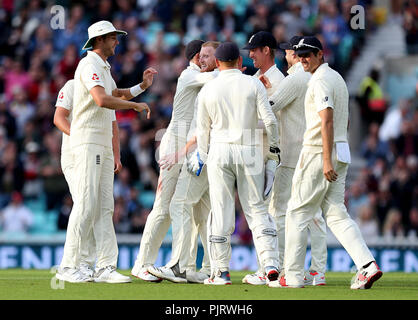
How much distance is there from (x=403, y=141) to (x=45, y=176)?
6.60 metres

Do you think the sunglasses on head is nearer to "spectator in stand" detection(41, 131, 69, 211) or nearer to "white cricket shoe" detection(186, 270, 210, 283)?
"white cricket shoe" detection(186, 270, 210, 283)

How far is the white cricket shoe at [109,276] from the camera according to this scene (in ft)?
34.3

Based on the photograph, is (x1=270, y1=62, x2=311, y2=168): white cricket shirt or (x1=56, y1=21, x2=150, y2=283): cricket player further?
(x1=270, y1=62, x2=311, y2=168): white cricket shirt

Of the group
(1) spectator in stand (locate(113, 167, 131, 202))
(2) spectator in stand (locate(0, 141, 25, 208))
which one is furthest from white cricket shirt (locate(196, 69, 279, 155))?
(2) spectator in stand (locate(0, 141, 25, 208))

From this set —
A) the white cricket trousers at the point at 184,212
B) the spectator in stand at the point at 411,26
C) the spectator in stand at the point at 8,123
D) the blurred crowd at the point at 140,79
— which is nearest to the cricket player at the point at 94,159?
the white cricket trousers at the point at 184,212

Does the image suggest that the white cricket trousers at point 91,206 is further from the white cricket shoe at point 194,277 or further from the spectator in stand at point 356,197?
the spectator in stand at point 356,197

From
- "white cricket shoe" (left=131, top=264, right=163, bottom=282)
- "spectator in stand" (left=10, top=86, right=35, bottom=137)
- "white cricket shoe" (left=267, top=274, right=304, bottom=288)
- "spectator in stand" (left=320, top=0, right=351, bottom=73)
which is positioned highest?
"spectator in stand" (left=320, top=0, right=351, bottom=73)

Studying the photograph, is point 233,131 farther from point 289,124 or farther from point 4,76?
point 4,76

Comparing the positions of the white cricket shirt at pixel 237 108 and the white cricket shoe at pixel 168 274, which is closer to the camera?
the white cricket shirt at pixel 237 108

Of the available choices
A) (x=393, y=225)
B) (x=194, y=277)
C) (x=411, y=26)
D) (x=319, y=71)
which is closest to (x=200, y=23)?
(x=411, y=26)

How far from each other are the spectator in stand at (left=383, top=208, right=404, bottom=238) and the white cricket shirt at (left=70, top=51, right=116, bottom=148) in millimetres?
8266

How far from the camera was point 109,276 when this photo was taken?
10.5 meters

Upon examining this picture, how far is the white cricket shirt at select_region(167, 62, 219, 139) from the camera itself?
10.8 m

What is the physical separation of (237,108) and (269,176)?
74 centimetres
